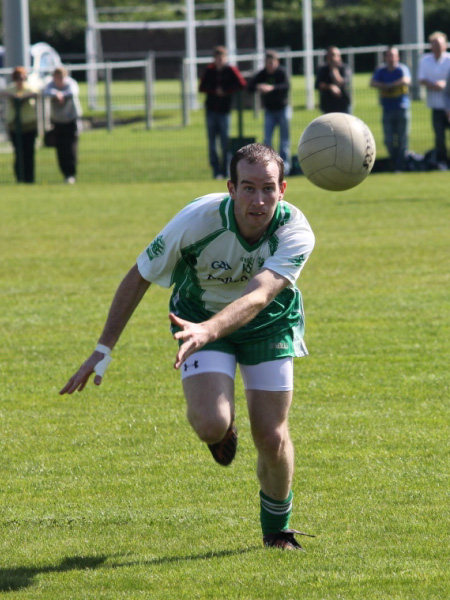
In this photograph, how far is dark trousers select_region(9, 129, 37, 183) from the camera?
2188 centimetres

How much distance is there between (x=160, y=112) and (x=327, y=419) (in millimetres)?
34774

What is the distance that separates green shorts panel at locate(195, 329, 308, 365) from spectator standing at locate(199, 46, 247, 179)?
15.9 meters

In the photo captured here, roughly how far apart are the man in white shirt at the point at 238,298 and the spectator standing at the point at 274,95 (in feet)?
52.5

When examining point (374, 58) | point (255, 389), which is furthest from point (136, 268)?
point (374, 58)

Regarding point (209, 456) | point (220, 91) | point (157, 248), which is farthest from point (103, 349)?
point (220, 91)

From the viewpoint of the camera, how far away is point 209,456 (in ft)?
22.9

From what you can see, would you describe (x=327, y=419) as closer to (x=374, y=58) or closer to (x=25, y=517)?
(x=25, y=517)

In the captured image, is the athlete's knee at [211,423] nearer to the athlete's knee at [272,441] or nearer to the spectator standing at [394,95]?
the athlete's knee at [272,441]

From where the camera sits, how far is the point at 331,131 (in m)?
7.25

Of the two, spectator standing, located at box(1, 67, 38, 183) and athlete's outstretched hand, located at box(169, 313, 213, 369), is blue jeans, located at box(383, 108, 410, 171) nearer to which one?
spectator standing, located at box(1, 67, 38, 183)

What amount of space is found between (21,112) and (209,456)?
16.1 meters

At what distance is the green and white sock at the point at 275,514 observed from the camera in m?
5.46

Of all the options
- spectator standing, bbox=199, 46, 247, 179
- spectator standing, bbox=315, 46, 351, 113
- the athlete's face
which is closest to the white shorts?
the athlete's face

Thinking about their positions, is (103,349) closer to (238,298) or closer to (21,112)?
(238,298)
